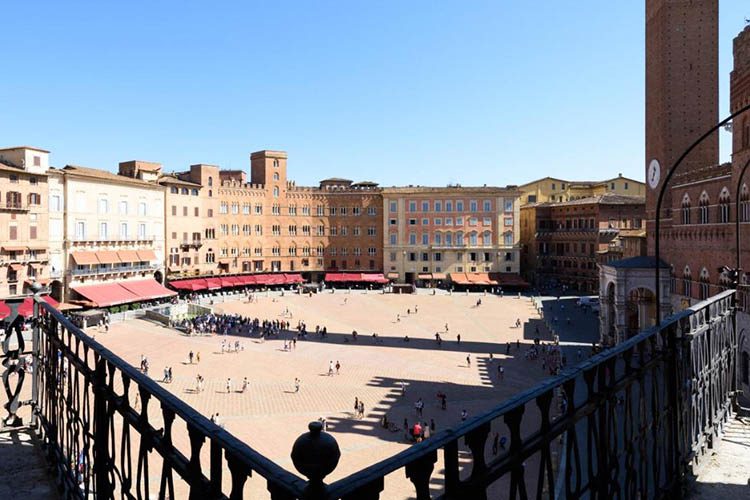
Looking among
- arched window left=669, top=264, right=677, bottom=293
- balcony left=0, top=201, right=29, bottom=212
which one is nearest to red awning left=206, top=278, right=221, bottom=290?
balcony left=0, top=201, right=29, bottom=212

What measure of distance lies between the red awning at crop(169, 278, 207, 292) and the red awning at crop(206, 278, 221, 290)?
502 mm

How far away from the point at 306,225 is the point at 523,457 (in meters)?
72.8

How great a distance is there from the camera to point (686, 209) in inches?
1368

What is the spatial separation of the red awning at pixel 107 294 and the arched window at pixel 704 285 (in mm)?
43279

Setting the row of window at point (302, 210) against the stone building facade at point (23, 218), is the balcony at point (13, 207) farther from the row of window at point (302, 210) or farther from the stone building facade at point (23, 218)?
the row of window at point (302, 210)

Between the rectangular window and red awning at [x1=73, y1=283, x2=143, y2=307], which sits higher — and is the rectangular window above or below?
above

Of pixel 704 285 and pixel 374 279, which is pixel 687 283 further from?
pixel 374 279

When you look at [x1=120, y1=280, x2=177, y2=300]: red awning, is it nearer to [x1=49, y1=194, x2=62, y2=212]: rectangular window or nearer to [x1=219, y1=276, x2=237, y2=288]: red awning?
[x1=49, y1=194, x2=62, y2=212]: rectangular window

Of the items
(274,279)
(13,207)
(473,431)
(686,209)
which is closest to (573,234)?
(686,209)

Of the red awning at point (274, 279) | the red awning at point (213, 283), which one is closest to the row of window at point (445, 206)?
the red awning at point (274, 279)

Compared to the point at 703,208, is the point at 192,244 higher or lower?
lower

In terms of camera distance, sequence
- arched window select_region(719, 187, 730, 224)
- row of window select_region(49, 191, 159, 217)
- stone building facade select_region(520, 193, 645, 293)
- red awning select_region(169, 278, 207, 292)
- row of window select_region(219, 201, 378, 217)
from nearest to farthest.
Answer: arched window select_region(719, 187, 730, 224)
row of window select_region(49, 191, 159, 217)
red awning select_region(169, 278, 207, 292)
stone building facade select_region(520, 193, 645, 293)
row of window select_region(219, 201, 378, 217)

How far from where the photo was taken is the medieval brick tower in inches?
1468

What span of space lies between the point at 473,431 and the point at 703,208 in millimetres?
35157
